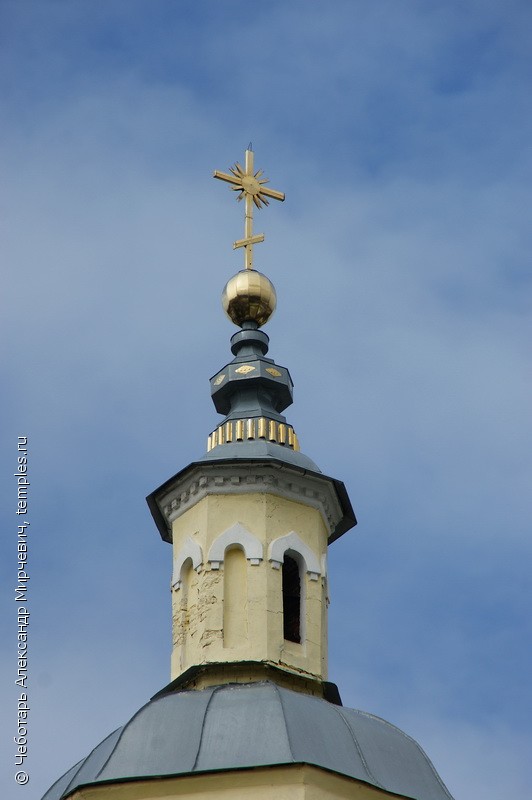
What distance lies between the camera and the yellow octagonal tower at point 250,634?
2084cm

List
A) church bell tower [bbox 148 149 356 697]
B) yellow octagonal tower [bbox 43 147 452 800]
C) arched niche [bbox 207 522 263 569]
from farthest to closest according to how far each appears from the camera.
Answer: arched niche [bbox 207 522 263 569]
church bell tower [bbox 148 149 356 697]
yellow octagonal tower [bbox 43 147 452 800]

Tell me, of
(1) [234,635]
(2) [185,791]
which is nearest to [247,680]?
(1) [234,635]

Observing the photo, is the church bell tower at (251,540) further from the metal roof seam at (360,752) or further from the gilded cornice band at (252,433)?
the metal roof seam at (360,752)

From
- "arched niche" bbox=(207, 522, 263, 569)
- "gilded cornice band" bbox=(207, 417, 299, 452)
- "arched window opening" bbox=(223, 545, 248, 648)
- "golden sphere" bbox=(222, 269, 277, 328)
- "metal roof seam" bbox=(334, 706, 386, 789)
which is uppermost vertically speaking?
"golden sphere" bbox=(222, 269, 277, 328)

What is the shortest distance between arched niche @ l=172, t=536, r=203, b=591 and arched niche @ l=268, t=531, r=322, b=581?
2.82 ft

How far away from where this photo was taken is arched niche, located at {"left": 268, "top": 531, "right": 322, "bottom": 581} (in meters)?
24.2

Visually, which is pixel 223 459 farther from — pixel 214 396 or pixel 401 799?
pixel 401 799

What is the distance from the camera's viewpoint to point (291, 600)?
80.4ft

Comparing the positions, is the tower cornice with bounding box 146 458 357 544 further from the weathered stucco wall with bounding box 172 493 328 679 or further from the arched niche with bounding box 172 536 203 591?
the arched niche with bounding box 172 536 203 591

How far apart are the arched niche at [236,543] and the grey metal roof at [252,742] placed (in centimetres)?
217

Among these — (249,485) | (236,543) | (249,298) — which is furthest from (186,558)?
(249,298)

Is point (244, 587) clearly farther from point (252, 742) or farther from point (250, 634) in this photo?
point (252, 742)

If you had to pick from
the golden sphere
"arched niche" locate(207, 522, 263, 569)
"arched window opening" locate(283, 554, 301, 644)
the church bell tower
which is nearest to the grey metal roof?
the church bell tower

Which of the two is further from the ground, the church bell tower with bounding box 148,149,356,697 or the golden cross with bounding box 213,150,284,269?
the golden cross with bounding box 213,150,284,269
